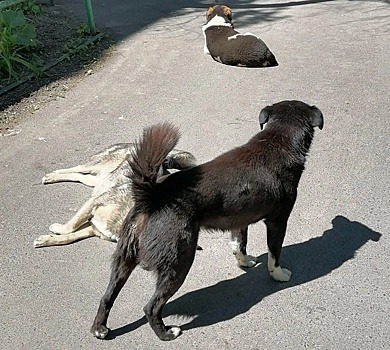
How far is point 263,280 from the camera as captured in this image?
157 inches

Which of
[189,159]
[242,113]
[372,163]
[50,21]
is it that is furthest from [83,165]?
[50,21]

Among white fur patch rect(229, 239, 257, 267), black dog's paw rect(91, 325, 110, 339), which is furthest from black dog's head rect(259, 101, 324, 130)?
black dog's paw rect(91, 325, 110, 339)

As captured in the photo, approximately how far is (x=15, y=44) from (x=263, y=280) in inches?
201

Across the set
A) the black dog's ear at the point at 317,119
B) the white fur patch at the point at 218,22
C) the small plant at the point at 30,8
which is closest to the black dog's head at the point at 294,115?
the black dog's ear at the point at 317,119

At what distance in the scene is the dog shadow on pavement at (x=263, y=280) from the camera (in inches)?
146

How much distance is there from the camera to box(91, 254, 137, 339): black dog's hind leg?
136 inches

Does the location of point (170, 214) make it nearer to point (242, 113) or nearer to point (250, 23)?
point (242, 113)

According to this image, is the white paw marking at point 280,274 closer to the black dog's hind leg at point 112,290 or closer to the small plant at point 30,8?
the black dog's hind leg at point 112,290

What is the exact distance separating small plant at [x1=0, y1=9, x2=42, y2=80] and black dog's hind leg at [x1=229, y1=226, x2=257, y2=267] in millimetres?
4423

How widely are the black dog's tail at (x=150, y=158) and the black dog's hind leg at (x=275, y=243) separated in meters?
0.86

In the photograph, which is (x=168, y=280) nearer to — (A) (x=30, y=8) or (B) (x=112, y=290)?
(B) (x=112, y=290)

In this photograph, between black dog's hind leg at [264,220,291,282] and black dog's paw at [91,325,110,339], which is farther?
black dog's hind leg at [264,220,291,282]

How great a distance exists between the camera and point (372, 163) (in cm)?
539

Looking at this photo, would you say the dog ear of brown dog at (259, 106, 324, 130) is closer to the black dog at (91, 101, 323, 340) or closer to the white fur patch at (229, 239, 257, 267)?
the black dog at (91, 101, 323, 340)
